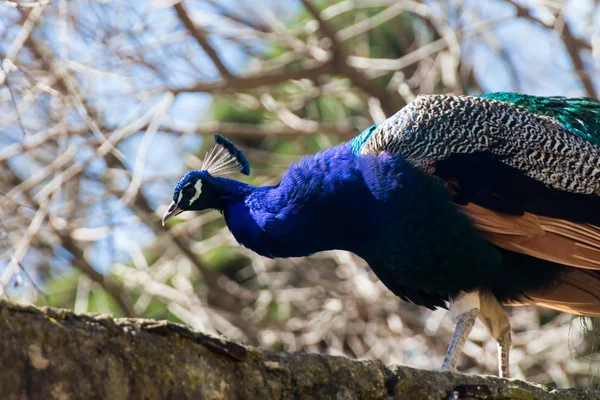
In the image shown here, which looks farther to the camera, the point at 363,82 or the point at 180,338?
the point at 363,82

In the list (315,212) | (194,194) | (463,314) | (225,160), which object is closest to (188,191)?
(194,194)

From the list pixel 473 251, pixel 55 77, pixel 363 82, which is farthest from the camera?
pixel 363 82

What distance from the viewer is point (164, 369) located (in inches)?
79.4

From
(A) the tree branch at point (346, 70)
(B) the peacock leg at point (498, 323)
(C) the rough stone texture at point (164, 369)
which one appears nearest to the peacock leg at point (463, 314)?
(B) the peacock leg at point (498, 323)

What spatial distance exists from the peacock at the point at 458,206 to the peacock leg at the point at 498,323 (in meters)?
0.03

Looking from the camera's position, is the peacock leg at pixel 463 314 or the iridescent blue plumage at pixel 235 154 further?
the iridescent blue plumage at pixel 235 154

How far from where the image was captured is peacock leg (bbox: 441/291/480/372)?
11.6 ft

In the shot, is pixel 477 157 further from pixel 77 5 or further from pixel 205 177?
pixel 77 5

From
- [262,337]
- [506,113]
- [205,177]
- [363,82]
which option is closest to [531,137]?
[506,113]

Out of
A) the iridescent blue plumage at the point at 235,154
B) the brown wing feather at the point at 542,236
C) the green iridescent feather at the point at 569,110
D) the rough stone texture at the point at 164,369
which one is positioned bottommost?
the rough stone texture at the point at 164,369

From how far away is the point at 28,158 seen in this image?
624 centimetres

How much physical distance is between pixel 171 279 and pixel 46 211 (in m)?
2.12

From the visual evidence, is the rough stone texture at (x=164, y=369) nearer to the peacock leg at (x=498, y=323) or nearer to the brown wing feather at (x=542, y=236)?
the brown wing feather at (x=542, y=236)

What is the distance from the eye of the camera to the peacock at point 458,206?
3.46 m
